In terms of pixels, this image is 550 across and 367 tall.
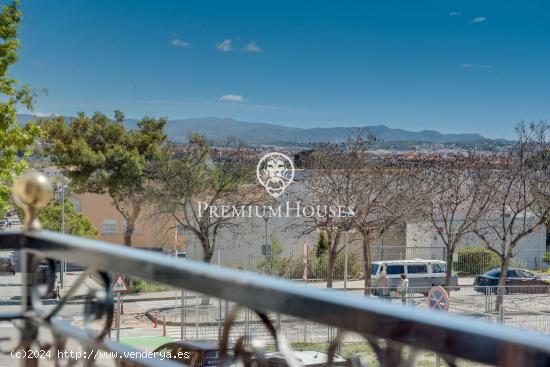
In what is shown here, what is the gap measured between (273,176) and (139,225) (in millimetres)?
8185

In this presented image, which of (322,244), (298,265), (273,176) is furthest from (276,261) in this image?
(273,176)

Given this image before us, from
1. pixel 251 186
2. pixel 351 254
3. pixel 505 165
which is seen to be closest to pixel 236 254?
pixel 251 186

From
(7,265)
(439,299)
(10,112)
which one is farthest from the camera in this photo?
(439,299)

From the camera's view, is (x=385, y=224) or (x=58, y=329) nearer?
(x=58, y=329)

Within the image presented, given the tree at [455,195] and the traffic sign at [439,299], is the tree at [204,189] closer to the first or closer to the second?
the tree at [455,195]

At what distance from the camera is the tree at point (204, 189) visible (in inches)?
1265

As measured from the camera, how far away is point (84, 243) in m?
1.71

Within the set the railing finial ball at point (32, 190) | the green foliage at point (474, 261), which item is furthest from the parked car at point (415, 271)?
the railing finial ball at point (32, 190)

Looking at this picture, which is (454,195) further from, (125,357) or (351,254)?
(125,357)

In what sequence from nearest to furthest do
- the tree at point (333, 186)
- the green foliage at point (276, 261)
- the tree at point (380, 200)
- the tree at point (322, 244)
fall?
1. the tree at point (380, 200)
2. the tree at point (333, 186)
3. the green foliage at point (276, 261)
4. the tree at point (322, 244)

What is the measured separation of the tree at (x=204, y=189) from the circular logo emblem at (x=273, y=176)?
396 mm

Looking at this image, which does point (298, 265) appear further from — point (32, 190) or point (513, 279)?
point (32, 190)

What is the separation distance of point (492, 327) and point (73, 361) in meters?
1.29

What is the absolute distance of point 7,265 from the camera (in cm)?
380
